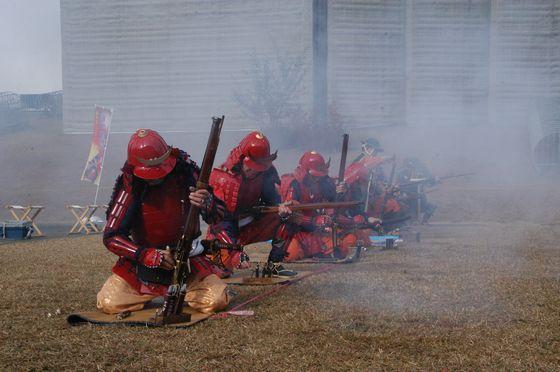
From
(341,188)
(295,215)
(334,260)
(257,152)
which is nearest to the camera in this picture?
(257,152)

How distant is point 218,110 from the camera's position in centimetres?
2550

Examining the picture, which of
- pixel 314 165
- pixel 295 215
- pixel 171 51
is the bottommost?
pixel 295 215

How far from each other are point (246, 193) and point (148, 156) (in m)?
2.46

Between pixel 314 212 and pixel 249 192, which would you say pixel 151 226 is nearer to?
pixel 249 192

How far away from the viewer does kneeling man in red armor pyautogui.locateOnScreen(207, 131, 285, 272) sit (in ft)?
27.3

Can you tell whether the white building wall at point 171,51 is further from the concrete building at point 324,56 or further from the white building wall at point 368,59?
the white building wall at point 368,59

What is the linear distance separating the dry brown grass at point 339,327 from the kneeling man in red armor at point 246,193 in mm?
972

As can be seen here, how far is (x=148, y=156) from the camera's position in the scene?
251 inches

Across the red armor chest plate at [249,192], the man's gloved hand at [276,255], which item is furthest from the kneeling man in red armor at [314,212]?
the red armor chest plate at [249,192]

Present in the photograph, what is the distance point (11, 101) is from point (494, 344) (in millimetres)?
42723

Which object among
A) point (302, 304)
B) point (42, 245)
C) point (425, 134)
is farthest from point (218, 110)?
point (302, 304)

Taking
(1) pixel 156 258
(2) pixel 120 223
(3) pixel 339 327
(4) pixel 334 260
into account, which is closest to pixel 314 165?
(4) pixel 334 260

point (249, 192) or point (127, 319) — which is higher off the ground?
point (249, 192)

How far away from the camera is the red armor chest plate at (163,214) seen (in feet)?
22.1
